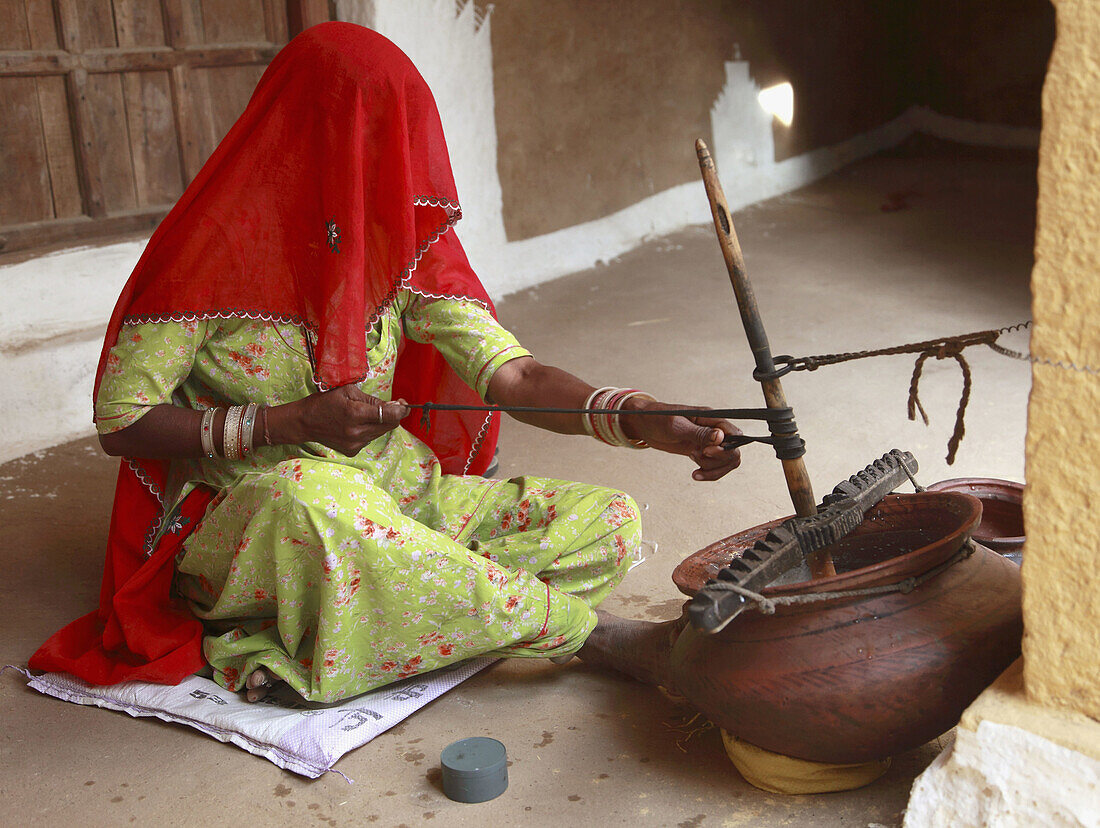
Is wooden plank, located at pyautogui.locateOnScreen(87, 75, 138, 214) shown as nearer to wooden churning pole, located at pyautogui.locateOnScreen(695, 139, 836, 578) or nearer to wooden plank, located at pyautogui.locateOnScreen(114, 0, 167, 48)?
wooden plank, located at pyautogui.locateOnScreen(114, 0, 167, 48)

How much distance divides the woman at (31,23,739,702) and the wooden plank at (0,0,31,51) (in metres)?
2.19

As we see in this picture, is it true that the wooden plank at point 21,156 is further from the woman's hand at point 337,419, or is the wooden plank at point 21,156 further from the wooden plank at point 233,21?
the woman's hand at point 337,419

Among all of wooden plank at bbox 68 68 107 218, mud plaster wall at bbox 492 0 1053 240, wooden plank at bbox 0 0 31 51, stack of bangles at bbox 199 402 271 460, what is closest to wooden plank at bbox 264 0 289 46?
wooden plank at bbox 68 68 107 218

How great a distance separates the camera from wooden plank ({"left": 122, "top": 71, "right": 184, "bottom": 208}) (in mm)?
4250

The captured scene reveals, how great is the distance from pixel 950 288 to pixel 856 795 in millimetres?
4209

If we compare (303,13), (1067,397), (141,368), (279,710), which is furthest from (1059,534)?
(303,13)

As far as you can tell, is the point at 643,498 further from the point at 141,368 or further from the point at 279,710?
the point at 141,368

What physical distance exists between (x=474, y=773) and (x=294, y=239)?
3.65ft

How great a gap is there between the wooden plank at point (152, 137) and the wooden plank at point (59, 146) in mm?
246

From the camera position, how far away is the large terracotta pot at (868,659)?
1653 mm

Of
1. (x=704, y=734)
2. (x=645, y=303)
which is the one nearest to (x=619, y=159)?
(x=645, y=303)

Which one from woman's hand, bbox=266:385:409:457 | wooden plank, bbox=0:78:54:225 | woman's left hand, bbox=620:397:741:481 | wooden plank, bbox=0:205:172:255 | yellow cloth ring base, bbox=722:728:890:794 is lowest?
yellow cloth ring base, bbox=722:728:890:794

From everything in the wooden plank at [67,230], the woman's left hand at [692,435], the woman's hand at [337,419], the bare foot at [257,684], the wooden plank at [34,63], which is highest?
the wooden plank at [34,63]

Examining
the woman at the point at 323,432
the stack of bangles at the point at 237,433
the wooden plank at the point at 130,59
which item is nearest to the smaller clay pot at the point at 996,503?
the woman at the point at 323,432
